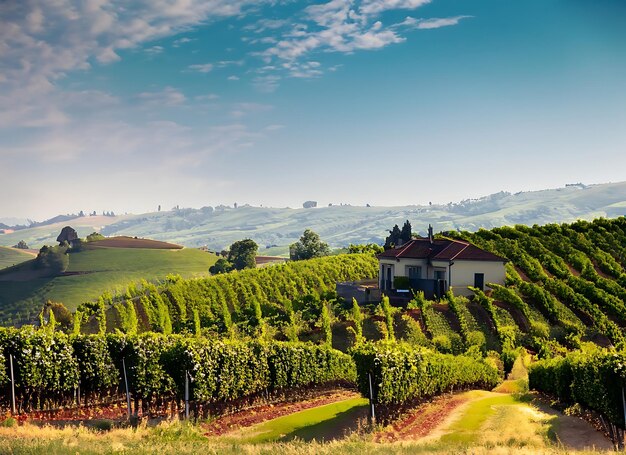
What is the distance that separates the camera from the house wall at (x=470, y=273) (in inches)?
2648

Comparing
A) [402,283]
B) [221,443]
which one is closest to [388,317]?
[402,283]

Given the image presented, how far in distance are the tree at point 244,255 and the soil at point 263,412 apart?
417 ft

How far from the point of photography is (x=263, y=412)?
132 feet

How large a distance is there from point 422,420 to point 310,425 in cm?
620

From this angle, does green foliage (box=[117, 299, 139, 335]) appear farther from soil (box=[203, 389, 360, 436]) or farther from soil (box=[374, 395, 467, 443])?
soil (box=[374, 395, 467, 443])

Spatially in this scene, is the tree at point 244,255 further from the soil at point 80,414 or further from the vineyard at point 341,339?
the soil at point 80,414

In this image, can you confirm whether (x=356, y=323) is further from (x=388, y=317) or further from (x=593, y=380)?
(x=593, y=380)

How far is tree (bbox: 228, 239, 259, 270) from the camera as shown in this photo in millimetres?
173375

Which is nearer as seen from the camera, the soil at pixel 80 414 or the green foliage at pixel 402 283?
the soil at pixel 80 414

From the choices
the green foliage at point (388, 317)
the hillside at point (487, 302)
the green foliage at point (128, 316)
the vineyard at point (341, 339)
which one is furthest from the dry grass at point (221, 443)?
the green foliage at point (128, 316)

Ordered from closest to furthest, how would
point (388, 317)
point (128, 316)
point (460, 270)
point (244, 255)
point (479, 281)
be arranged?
point (388, 317), point (460, 270), point (479, 281), point (128, 316), point (244, 255)

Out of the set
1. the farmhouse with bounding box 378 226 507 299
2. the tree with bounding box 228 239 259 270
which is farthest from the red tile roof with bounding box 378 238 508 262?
the tree with bounding box 228 239 259 270

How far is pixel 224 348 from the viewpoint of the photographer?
3769 cm

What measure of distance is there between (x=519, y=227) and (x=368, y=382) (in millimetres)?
64071
